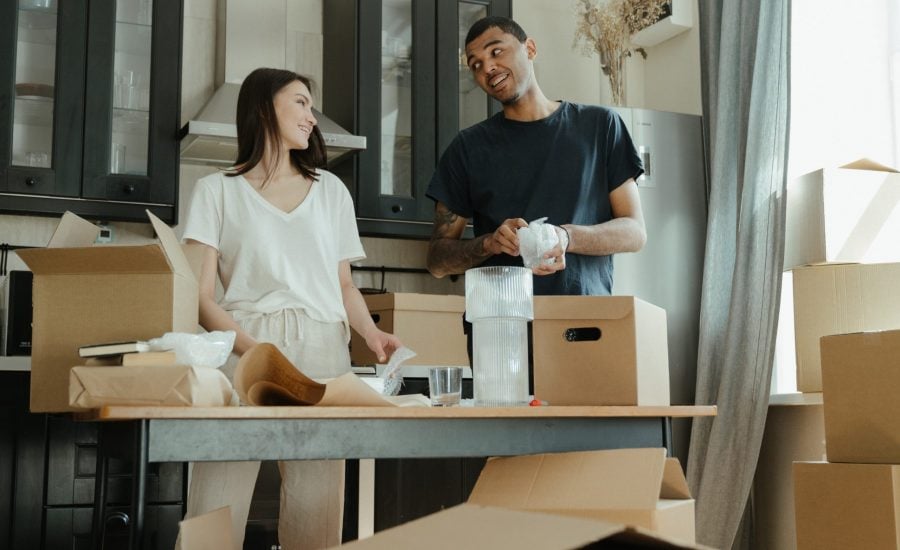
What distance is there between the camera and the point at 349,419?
1.47m

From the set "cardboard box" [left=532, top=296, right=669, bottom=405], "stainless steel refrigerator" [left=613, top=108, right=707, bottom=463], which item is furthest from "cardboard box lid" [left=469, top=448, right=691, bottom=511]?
"stainless steel refrigerator" [left=613, top=108, right=707, bottom=463]

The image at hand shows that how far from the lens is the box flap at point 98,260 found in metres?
1.56

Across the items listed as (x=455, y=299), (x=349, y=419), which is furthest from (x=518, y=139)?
(x=349, y=419)

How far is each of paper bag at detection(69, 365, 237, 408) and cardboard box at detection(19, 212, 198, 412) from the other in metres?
0.23

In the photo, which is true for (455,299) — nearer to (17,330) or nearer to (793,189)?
(793,189)

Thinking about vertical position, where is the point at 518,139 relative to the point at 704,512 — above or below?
above

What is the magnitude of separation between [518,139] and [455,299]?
3.47 feet

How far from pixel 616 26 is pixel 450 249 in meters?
1.83

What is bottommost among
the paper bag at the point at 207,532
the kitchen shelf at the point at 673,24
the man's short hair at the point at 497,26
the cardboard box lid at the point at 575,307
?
the paper bag at the point at 207,532

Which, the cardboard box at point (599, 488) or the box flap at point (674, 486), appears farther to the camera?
the box flap at point (674, 486)

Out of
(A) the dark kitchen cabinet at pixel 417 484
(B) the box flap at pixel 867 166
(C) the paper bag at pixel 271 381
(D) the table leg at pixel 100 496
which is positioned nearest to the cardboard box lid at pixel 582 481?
(C) the paper bag at pixel 271 381

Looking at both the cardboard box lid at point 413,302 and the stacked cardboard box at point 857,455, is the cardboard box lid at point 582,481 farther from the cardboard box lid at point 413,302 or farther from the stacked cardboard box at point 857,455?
the cardboard box lid at point 413,302

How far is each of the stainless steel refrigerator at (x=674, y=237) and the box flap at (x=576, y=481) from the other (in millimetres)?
2015

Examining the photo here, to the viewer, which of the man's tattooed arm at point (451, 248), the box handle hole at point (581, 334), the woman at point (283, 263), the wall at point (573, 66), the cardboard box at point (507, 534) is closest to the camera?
the cardboard box at point (507, 534)
